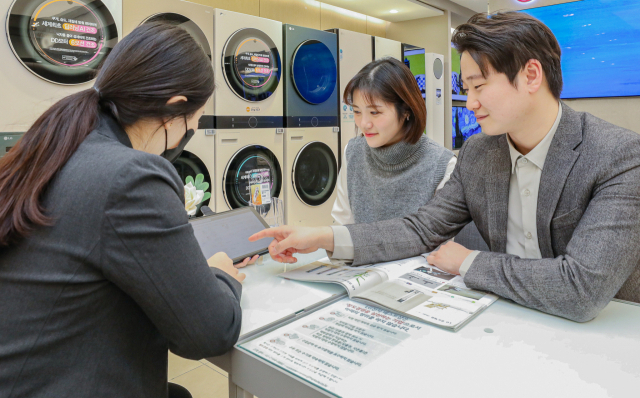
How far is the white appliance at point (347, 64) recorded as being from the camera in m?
3.55

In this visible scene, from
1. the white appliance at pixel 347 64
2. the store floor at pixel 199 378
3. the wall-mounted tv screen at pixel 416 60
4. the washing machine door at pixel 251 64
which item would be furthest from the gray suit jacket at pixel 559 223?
the wall-mounted tv screen at pixel 416 60

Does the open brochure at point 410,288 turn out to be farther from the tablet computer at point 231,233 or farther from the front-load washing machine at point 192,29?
the front-load washing machine at point 192,29

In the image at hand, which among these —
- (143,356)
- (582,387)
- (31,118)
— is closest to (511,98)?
(582,387)

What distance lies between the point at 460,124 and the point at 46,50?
15.2 feet

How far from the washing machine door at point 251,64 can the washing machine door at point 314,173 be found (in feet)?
1.85

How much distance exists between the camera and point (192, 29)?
8.32 ft

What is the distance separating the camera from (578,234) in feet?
3.20

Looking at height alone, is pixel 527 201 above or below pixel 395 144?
below

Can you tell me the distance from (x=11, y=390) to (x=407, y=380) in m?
0.60

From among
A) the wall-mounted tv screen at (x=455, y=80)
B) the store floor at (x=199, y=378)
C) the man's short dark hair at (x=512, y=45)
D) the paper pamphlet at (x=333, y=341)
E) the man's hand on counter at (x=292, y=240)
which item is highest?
the wall-mounted tv screen at (x=455, y=80)

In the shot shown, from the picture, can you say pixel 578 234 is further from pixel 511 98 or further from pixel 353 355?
pixel 353 355

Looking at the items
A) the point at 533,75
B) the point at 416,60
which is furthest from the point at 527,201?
the point at 416,60

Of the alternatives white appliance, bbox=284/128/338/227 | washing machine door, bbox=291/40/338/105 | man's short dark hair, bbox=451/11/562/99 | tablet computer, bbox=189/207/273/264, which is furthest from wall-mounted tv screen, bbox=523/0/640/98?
tablet computer, bbox=189/207/273/264

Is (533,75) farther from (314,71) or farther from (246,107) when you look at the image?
(314,71)
